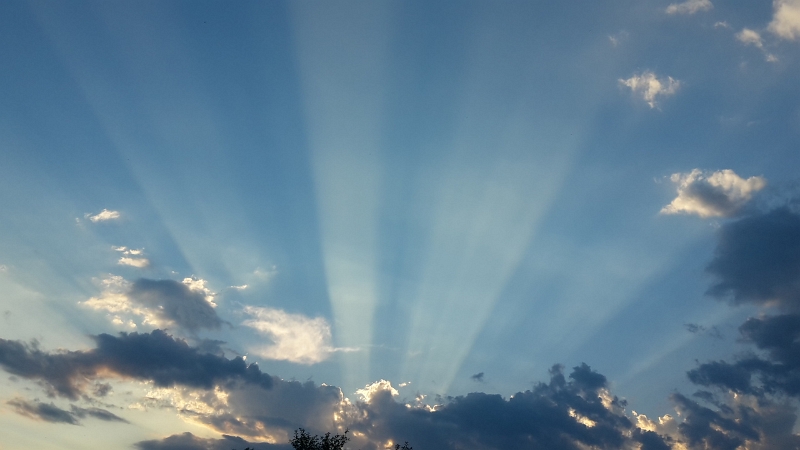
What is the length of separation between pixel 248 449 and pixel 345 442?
23534mm

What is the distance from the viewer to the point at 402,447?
244 feet

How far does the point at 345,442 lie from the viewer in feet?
255

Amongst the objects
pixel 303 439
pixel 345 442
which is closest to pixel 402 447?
pixel 345 442

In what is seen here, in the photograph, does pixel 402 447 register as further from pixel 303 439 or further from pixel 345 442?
pixel 303 439

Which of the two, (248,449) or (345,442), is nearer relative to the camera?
(345,442)

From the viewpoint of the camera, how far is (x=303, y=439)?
251 feet

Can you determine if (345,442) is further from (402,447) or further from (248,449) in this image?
(248,449)

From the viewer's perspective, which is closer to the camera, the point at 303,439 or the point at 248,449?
the point at 303,439

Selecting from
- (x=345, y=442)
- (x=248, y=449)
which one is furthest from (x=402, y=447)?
(x=248, y=449)

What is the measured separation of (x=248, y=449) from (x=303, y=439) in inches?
673

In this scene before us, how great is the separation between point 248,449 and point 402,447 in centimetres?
3530

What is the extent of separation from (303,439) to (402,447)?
1964 cm

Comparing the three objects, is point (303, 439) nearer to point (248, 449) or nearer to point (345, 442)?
point (345, 442)

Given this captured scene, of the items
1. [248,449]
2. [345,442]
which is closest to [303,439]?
[345,442]
